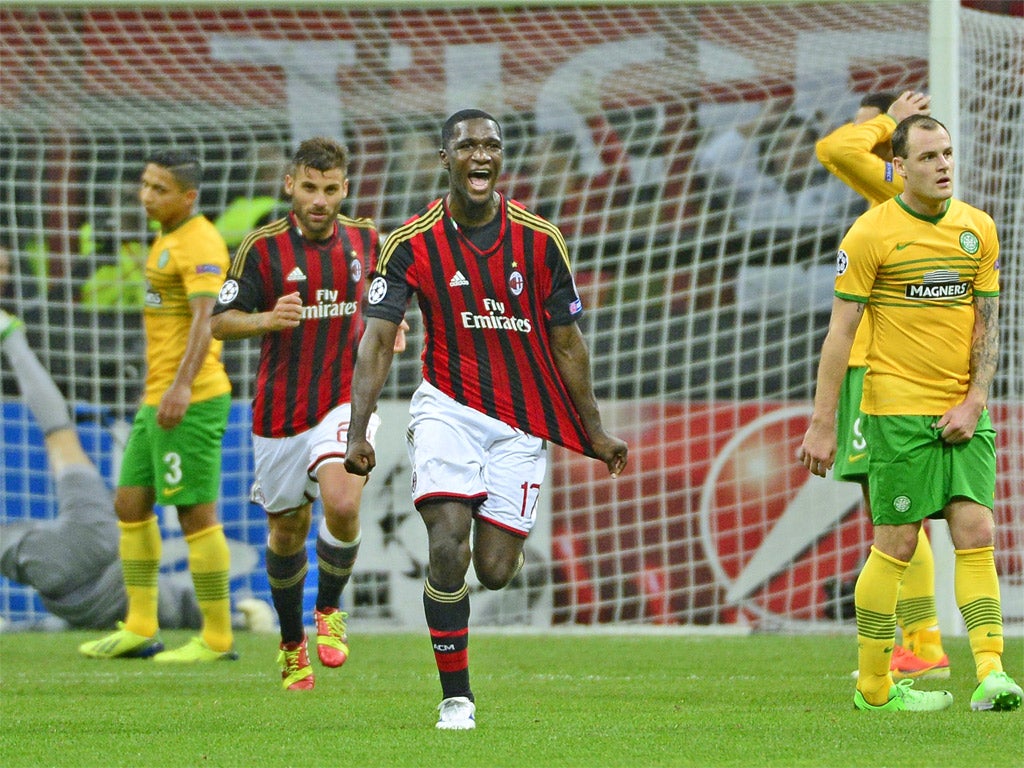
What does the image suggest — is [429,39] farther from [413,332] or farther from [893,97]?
[893,97]

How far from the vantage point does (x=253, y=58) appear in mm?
10414

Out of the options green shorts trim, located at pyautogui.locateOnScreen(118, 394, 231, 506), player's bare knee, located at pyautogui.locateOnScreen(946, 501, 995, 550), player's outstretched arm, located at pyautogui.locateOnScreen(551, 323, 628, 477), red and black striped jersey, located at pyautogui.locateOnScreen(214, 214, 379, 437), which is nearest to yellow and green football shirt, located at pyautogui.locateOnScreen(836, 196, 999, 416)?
player's bare knee, located at pyautogui.locateOnScreen(946, 501, 995, 550)

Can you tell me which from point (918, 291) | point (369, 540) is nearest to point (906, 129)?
point (918, 291)

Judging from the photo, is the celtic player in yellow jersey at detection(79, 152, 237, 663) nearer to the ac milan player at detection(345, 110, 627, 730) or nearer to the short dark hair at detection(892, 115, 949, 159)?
the ac milan player at detection(345, 110, 627, 730)

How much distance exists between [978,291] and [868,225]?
1.36 ft

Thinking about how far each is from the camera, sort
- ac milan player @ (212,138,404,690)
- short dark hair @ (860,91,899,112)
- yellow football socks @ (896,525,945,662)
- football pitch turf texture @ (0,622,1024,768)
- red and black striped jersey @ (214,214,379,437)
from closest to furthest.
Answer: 1. football pitch turf texture @ (0,622,1024,768)
2. yellow football socks @ (896,525,945,662)
3. ac milan player @ (212,138,404,690)
4. red and black striped jersey @ (214,214,379,437)
5. short dark hair @ (860,91,899,112)

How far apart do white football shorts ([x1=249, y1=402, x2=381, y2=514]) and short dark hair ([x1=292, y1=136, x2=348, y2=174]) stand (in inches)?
37.5

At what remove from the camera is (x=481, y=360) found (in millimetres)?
5305

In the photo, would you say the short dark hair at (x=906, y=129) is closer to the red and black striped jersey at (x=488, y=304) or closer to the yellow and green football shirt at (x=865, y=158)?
the yellow and green football shirt at (x=865, y=158)

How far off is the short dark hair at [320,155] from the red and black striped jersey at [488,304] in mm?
A: 1266

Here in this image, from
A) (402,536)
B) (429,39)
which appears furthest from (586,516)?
(429,39)

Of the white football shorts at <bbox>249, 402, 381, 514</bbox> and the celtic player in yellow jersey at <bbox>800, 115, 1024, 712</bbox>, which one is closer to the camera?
the celtic player in yellow jersey at <bbox>800, 115, 1024, 712</bbox>

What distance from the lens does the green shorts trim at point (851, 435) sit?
595 cm

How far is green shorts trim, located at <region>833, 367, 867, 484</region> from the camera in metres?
5.95
